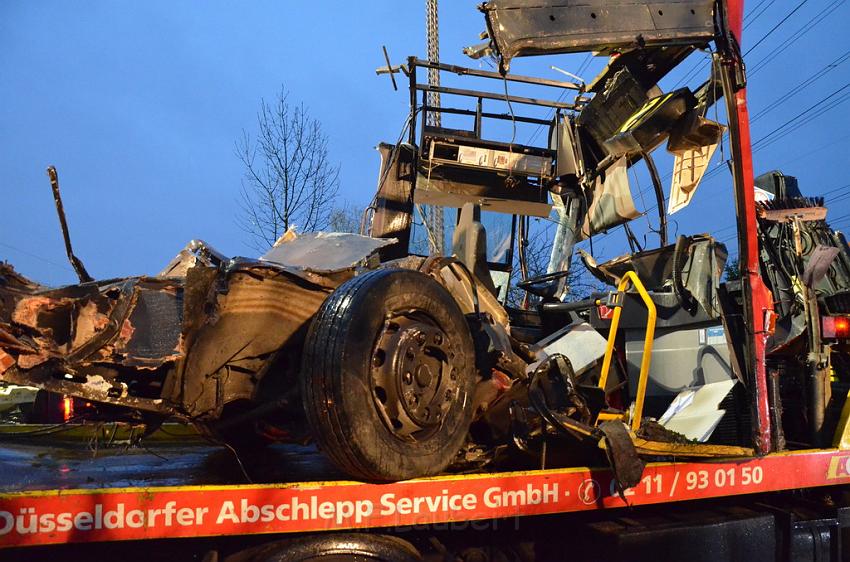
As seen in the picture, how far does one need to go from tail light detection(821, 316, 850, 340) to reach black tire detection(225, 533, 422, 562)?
3.05 meters

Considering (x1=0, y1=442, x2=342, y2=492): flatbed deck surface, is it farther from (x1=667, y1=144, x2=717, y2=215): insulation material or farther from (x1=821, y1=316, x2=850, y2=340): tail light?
(x1=667, y1=144, x2=717, y2=215): insulation material

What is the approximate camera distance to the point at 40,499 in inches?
91.7

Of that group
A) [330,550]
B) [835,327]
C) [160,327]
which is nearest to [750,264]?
[835,327]

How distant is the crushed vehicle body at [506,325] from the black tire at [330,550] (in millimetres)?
308

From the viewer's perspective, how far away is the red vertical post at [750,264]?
368 centimetres

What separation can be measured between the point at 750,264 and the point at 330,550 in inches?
109

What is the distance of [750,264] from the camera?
3.75 meters

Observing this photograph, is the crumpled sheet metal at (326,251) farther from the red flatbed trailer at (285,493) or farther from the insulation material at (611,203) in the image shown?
the insulation material at (611,203)

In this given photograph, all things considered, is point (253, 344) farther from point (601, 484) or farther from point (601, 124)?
point (601, 124)

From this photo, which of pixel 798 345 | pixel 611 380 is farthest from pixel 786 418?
pixel 611 380

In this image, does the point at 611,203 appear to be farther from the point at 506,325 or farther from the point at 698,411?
the point at 506,325

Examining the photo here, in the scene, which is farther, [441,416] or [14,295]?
[441,416]

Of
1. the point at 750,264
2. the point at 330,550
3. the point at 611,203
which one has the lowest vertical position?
the point at 330,550

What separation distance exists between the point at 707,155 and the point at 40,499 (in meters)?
4.46
